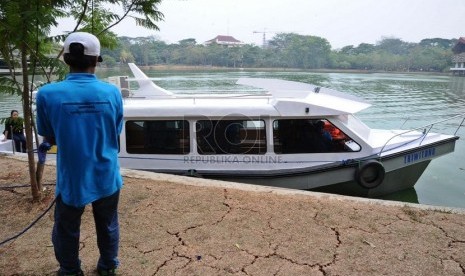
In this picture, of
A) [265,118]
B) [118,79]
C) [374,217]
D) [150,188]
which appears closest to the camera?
[374,217]

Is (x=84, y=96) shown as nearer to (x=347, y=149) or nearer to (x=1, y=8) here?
(x=1, y=8)

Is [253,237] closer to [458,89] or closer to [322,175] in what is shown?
[322,175]

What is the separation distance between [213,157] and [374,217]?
10.3ft

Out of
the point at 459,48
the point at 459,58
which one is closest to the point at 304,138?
the point at 459,58

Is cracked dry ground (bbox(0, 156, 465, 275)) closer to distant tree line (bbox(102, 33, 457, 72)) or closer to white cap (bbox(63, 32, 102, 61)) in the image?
white cap (bbox(63, 32, 102, 61))

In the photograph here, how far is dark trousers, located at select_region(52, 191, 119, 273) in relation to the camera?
96.7 inches

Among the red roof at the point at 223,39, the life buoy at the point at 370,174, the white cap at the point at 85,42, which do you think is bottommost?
the life buoy at the point at 370,174

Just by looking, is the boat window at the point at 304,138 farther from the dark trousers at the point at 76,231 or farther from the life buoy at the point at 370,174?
the dark trousers at the point at 76,231

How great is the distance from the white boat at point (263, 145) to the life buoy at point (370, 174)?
2 cm

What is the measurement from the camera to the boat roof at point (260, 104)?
6148 mm

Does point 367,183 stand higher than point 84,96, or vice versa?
point 84,96

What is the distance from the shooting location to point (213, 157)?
21.1 feet

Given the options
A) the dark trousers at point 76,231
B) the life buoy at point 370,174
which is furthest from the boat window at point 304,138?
the dark trousers at point 76,231

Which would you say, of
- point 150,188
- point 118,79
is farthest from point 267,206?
point 118,79
